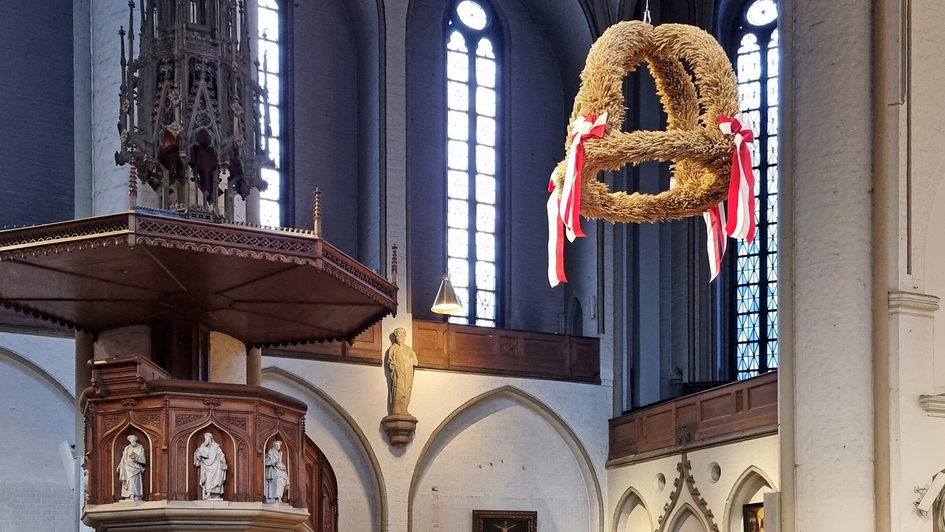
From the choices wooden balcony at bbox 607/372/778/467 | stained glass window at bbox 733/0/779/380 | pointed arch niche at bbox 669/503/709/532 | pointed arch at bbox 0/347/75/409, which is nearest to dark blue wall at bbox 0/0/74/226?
pointed arch at bbox 0/347/75/409

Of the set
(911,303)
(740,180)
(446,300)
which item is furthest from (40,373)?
(740,180)

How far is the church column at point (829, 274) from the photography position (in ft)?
42.0

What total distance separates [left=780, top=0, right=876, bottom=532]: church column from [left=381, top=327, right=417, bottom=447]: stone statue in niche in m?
6.38

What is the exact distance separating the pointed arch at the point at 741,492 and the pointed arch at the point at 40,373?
8413 mm

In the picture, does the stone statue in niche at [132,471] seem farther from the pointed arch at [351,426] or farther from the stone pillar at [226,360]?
the pointed arch at [351,426]

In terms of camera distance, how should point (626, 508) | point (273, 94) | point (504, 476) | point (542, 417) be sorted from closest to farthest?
1. point (504, 476)
2. point (626, 508)
3. point (542, 417)
4. point (273, 94)

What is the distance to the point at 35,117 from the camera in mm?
18109

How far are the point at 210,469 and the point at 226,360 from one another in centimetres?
240

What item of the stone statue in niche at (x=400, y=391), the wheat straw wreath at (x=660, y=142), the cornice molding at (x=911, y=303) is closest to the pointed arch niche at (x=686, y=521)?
the stone statue in niche at (x=400, y=391)

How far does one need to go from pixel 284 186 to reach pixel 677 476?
7.22 metres

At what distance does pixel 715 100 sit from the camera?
28.2ft

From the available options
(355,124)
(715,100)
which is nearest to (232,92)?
(715,100)

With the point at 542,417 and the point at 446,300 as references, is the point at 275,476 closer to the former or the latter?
the point at 446,300

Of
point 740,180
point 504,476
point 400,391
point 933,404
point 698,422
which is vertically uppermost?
point 740,180
